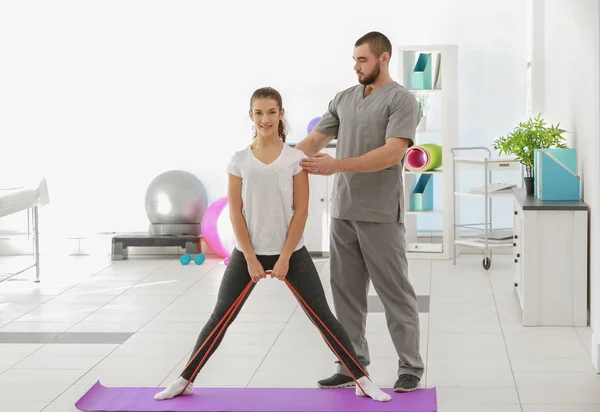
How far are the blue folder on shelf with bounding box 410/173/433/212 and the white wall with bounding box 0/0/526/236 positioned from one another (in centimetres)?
43

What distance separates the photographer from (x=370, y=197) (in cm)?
389

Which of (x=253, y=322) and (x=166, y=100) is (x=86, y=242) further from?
(x=253, y=322)

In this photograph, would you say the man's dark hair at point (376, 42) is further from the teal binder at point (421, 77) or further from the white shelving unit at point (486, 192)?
the teal binder at point (421, 77)

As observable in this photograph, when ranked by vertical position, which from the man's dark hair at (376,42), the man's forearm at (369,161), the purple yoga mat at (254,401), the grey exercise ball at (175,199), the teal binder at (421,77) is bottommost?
the purple yoga mat at (254,401)

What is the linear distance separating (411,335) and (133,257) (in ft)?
14.4

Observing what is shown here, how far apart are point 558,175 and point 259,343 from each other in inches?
74.7

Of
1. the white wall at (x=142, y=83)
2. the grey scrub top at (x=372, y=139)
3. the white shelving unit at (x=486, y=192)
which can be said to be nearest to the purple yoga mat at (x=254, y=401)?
the grey scrub top at (x=372, y=139)

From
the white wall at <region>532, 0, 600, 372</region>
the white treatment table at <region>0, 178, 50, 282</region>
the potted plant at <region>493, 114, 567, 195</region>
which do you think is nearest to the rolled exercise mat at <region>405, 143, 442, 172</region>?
the white wall at <region>532, 0, 600, 372</region>

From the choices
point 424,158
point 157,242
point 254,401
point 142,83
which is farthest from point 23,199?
point 254,401

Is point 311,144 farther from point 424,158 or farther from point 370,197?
point 424,158

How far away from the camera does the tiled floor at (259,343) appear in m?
4.07

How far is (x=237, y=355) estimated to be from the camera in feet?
15.3

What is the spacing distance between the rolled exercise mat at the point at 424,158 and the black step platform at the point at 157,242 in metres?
1.74

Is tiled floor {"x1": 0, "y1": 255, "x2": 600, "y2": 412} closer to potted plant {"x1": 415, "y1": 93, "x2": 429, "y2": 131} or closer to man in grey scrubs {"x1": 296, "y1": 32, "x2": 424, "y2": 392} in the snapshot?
man in grey scrubs {"x1": 296, "y1": 32, "x2": 424, "y2": 392}
